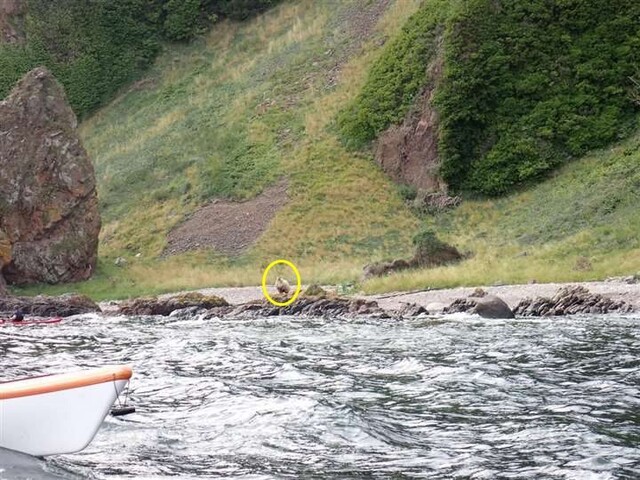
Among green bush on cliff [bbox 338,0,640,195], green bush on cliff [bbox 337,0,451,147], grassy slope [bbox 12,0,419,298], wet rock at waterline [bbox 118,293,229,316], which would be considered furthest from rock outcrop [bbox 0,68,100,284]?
green bush on cliff [bbox 338,0,640,195]

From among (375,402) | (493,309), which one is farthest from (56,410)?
(493,309)

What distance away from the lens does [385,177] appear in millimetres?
49906

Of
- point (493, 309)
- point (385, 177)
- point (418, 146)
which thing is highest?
point (418, 146)

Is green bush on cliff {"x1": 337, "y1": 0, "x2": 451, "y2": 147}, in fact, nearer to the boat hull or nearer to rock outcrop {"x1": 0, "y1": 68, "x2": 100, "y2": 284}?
rock outcrop {"x1": 0, "y1": 68, "x2": 100, "y2": 284}

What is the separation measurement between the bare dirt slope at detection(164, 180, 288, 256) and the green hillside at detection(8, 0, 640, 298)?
0.65 m

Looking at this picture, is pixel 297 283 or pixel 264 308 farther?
pixel 297 283

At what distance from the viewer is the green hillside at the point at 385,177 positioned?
37281mm

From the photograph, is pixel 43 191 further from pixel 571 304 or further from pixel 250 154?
pixel 571 304

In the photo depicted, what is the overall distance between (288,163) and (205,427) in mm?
39771

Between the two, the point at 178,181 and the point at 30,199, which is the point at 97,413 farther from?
the point at 178,181

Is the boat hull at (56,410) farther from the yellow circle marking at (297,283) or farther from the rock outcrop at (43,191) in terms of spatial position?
the rock outcrop at (43,191)

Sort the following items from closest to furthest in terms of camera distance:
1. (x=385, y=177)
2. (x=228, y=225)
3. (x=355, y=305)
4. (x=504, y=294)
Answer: (x=504, y=294), (x=355, y=305), (x=228, y=225), (x=385, y=177)

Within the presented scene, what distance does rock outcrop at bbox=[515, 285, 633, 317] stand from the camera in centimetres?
2442

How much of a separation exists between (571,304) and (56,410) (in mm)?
17519
